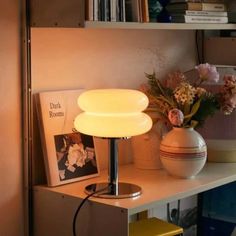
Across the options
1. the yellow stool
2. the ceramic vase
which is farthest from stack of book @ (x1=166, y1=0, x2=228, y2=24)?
the yellow stool

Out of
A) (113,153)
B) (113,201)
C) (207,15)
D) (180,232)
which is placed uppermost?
(207,15)

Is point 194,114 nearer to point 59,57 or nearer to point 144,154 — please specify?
point 144,154

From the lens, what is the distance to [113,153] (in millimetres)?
1743

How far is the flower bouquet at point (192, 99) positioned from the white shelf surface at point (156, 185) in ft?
0.60

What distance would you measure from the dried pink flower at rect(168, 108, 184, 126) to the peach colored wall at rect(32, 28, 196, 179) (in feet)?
0.96

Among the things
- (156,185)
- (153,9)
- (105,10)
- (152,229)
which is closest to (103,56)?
(153,9)

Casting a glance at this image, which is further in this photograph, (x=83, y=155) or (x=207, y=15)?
(x=207, y=15)

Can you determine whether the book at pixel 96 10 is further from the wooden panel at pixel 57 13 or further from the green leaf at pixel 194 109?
the green leaf at pixel 194 109

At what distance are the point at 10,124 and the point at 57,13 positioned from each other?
1.22 feet

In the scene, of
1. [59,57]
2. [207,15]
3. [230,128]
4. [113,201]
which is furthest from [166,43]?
[113,201]

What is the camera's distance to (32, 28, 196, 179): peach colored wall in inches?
72.6

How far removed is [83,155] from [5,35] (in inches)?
18.2

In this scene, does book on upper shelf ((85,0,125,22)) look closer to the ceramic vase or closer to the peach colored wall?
the peach colored wall

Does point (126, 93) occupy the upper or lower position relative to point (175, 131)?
upper
